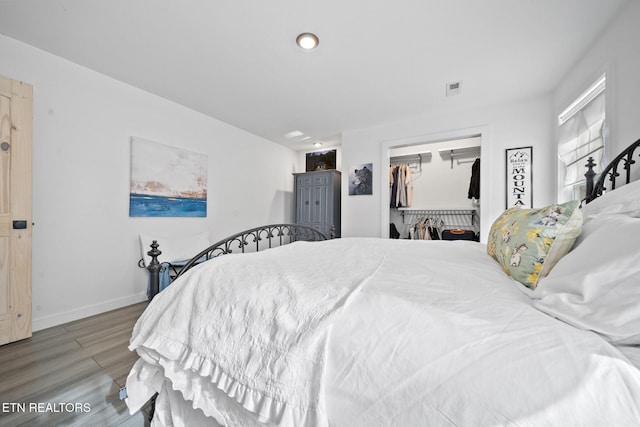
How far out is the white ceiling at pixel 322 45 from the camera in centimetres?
171

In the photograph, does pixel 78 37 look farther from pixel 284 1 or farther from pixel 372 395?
pixel 372 395

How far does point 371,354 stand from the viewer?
0.55 m

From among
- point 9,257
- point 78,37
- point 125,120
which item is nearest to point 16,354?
point 9,257

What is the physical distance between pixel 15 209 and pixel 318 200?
3548mm

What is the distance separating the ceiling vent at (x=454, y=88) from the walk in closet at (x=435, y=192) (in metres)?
1.26

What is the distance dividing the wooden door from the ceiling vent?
3.89 metres

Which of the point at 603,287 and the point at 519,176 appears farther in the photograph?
the point at 519,176

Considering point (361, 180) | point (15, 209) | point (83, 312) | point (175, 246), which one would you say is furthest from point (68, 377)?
point (361, 180)

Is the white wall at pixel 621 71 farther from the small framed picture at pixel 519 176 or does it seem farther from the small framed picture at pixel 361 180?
the small framed picture at pixel 361 180

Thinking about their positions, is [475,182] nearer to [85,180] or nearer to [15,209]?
[85,180]

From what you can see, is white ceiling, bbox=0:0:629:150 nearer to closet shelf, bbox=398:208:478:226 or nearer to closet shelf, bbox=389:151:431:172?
closet shelf, bbox=389:151:431:172

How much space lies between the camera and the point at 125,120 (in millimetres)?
2686

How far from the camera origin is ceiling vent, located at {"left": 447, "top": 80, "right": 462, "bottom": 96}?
2.67m

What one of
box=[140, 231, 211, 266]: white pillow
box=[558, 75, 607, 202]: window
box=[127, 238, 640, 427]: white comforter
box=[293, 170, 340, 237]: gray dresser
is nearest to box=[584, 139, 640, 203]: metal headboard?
box=[558, 75, 607, 202]: window
